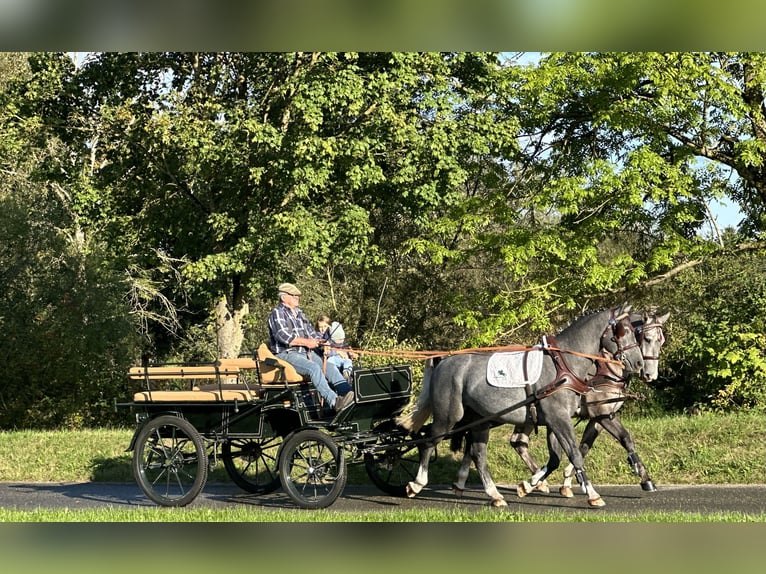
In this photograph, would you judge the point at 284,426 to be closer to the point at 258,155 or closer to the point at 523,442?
the point at 523,442

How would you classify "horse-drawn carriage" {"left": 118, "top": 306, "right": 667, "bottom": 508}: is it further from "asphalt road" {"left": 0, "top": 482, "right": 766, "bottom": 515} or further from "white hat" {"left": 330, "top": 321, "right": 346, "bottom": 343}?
"white hat" {"left": 330, "top": 321, "right": 346, "bottom": 343}

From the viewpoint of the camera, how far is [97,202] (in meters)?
21.2

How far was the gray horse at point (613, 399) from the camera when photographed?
32.9 feet

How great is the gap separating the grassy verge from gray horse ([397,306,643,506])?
2.01 metres

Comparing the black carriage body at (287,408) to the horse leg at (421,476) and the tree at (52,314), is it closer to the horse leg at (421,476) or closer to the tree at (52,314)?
the horse leg at (421,476)

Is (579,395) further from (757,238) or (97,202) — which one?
(97,202)

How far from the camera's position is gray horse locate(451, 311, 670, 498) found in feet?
32.9

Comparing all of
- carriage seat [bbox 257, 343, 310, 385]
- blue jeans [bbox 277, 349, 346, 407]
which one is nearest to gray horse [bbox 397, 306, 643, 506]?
blue jeans [bbox 277, 349, 346, 407]

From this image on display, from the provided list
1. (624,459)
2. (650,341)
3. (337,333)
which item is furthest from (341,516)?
(624,459)

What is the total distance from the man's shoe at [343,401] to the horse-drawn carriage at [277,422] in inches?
2.3

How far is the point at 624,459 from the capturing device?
12.5 metres

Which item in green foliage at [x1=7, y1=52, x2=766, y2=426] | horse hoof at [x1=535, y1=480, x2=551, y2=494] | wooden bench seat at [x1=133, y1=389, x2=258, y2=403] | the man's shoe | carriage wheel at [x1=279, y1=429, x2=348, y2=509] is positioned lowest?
horse hoof at [x1=535, y1=480, x2=551, y2=494]
